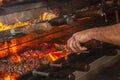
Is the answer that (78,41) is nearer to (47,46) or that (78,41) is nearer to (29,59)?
(29,59)

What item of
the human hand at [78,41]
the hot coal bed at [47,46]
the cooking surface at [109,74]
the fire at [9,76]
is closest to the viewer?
the human hand at [78,41]

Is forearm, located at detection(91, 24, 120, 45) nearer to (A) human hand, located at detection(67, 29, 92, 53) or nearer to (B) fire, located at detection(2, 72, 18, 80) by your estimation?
(A) human hand, located at detection(67, 29, 92, 53)

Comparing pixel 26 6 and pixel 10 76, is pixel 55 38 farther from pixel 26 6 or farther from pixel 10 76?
pixel 10 76

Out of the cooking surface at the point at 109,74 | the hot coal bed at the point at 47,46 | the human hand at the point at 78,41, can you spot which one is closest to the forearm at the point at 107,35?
the human hand at the point at 78,41

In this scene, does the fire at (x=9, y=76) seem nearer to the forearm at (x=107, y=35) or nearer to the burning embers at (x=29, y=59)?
the burning embers at (x=29, y=59)

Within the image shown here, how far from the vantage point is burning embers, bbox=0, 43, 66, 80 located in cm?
214

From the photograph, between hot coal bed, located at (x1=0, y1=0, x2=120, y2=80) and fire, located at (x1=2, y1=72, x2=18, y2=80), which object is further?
fire, located at (x1=2, y1=72, x2=18, y2=80)

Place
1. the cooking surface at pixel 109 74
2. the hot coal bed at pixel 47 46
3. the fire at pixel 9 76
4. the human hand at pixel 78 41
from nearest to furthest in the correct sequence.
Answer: the human hand at pixel 78 41 → the hot coal bed at pixel 47 46 → the fire at pixel 9 76 → the cooking surface at pixel 109 74

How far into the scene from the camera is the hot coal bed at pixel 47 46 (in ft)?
6.37

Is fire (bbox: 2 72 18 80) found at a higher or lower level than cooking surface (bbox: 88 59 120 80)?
higher

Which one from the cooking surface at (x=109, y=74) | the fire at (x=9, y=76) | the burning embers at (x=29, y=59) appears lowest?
the cooking surface at (x=109, y=74)

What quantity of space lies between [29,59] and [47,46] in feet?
1.33

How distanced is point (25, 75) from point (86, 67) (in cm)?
52

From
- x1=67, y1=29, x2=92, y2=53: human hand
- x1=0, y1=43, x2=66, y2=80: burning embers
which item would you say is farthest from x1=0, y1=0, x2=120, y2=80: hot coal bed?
x1=67, y1=29, x2=92, y2=53: human hand
